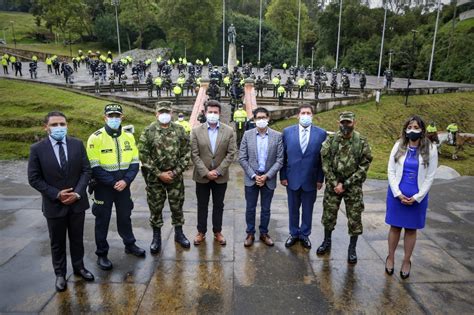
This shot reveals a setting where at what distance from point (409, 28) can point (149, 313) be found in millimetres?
54072

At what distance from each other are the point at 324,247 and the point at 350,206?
Result: 65 centimetres

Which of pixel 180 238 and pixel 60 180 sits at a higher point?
pixel 60 180

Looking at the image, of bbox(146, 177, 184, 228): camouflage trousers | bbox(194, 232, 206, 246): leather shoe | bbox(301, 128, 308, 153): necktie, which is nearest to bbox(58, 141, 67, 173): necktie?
bbox(146, 177, 184, 228): camouflage trousers

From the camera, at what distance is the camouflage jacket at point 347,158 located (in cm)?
397

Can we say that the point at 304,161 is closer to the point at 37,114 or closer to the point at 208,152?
the point at 208,152

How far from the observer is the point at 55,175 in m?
3.41

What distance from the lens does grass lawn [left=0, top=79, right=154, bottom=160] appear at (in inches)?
438

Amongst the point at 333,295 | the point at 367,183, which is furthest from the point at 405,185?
the point at 367,183

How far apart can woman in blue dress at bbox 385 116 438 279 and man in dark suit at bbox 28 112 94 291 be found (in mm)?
3229

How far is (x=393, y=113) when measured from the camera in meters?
21.7

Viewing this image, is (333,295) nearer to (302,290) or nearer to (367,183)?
(302,290)

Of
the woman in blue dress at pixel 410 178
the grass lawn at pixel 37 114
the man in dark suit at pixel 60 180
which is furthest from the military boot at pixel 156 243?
the grass lawn at pixel 37 114

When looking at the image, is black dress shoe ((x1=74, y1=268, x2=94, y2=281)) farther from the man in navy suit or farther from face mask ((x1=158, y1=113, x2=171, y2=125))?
the man in navy suit

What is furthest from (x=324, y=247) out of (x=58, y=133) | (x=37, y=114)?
(x=37, y=114)
